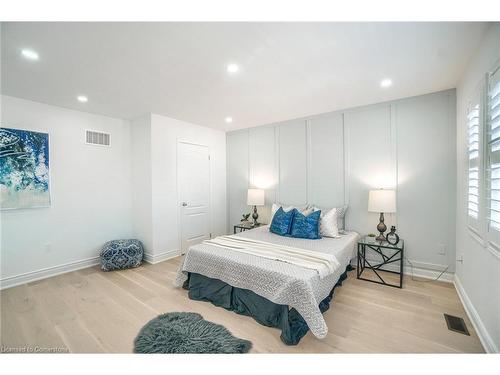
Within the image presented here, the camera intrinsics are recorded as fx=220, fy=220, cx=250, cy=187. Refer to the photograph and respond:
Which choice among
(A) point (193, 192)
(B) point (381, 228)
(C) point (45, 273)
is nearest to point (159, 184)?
(A) point (193, 192)

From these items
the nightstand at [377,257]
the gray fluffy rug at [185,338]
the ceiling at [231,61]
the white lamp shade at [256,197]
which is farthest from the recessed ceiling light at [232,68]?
the nightstand at [377,257]

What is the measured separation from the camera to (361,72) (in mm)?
2291

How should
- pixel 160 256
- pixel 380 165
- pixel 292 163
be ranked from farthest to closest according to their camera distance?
pixel 292 163 → pixel 160 256 → pixel 380 165

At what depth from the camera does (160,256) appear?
146 inches

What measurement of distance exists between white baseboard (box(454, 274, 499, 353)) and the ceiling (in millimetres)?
2296

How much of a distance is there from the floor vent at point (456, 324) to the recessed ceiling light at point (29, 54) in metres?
4.30

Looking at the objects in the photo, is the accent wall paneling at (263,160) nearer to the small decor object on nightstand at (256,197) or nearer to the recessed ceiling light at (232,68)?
the small decor object on nightstand at (256,197)

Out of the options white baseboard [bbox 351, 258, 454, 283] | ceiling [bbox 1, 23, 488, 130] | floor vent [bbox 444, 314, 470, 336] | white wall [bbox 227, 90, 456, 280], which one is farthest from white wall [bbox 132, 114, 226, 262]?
floor vent [bbox 444, 314, 470, 336]

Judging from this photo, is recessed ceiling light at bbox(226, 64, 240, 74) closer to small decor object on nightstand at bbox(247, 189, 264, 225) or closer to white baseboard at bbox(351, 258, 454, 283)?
small decor object on nightstand at bbox(247, 189, 264, 225)

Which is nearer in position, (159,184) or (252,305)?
(252,305)

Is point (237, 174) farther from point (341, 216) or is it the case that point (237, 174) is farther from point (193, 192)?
point (341, 216)

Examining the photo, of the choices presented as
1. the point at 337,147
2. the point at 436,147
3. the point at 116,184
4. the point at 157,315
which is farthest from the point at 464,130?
the point at 116,184

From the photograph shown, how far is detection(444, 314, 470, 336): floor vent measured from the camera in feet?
6.16

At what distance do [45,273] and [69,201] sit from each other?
1.04m
